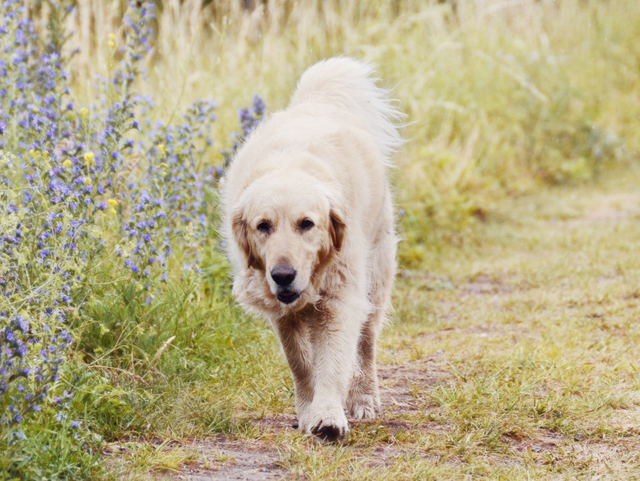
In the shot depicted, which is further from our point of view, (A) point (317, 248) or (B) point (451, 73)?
(B) point (451, 73)

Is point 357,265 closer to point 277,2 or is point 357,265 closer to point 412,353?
point 412,353

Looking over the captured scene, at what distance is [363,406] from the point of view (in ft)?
11.8

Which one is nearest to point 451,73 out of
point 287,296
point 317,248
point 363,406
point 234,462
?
point 363,406

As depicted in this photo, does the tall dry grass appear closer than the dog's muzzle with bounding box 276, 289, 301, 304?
No

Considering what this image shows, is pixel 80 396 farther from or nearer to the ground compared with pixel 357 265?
nearer to the ground

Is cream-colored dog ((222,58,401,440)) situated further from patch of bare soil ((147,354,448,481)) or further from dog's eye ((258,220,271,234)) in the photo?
patch of bare soil ((147,354,448,481))

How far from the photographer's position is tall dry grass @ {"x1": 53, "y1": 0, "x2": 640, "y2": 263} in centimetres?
704

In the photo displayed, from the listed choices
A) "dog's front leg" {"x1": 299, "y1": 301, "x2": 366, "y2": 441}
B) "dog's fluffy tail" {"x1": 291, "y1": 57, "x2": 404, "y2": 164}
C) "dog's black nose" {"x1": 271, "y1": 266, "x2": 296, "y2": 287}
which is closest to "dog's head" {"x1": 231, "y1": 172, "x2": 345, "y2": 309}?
"dog's black nose" {"x1": 271, "y1": 266, "x2": 296, "y2": 287}

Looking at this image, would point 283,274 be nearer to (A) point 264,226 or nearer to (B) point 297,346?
(A) point 264,226

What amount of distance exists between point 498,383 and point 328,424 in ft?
3.33

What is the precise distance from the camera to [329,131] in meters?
3.66

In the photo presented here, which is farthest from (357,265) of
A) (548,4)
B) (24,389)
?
(548,4)

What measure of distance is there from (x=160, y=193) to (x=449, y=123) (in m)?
5.09

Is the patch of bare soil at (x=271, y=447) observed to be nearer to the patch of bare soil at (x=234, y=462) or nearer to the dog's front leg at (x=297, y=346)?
the patch of bare soil at (x=234, y=462)
